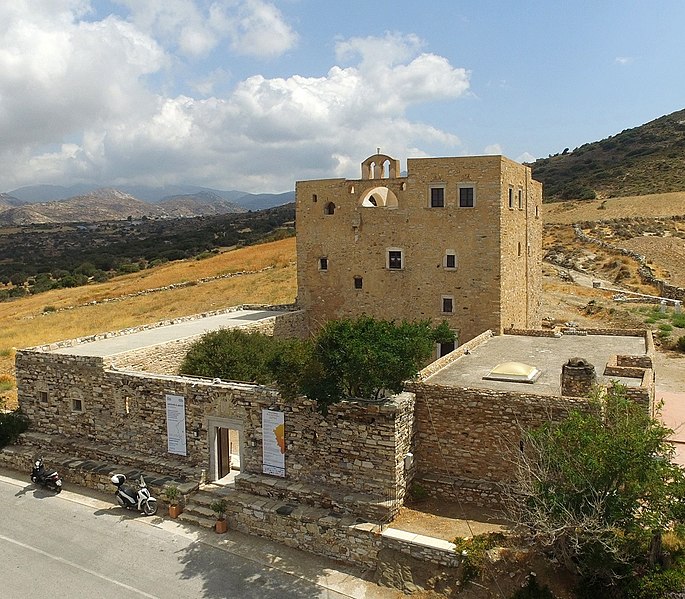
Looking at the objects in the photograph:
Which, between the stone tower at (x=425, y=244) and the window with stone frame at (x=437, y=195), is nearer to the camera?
the stone tower at (x=425, y=244)

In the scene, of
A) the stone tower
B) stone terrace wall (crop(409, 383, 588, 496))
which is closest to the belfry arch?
the stone tower

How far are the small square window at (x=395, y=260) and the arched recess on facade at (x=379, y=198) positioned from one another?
175cm

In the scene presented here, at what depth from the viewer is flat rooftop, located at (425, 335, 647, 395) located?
558 inches

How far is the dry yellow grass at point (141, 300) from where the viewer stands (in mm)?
30969

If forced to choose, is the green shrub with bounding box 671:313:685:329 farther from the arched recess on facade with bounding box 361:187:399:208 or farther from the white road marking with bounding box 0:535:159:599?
the white road marking with bounding box 0:535:159:599

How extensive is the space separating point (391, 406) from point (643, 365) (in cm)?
697

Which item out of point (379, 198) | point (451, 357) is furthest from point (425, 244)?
point (451, 357)

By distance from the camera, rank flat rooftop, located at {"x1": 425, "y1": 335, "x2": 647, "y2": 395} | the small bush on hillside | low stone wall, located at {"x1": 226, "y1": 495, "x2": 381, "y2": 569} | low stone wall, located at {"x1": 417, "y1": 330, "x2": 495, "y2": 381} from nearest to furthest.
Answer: low stone wall, located at {"x1": 226, "y1": 495, "x2": 381, "y2": 569} < flat rooftop, located at {"x1": 425, "y1": 335, "x2": 647, "y2": 395} < low stone wall, located at {"x1": 417, "y1": 330, "x2": 495, "y2": 381} < the small bush on hillside

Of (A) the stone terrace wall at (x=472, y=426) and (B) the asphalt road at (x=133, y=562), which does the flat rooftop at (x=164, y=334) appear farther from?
(A) the stone terrace wall at (x=472, y=426)

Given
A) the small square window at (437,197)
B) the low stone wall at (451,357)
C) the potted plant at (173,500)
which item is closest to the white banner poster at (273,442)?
the potted plant at (173,500)

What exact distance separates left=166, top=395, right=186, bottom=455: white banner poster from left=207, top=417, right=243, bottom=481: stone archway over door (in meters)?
0.81

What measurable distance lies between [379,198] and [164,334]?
32.7 ft

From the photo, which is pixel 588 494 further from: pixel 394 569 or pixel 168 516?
pixel 168 516

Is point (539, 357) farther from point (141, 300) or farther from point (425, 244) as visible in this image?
point (141, 300)
